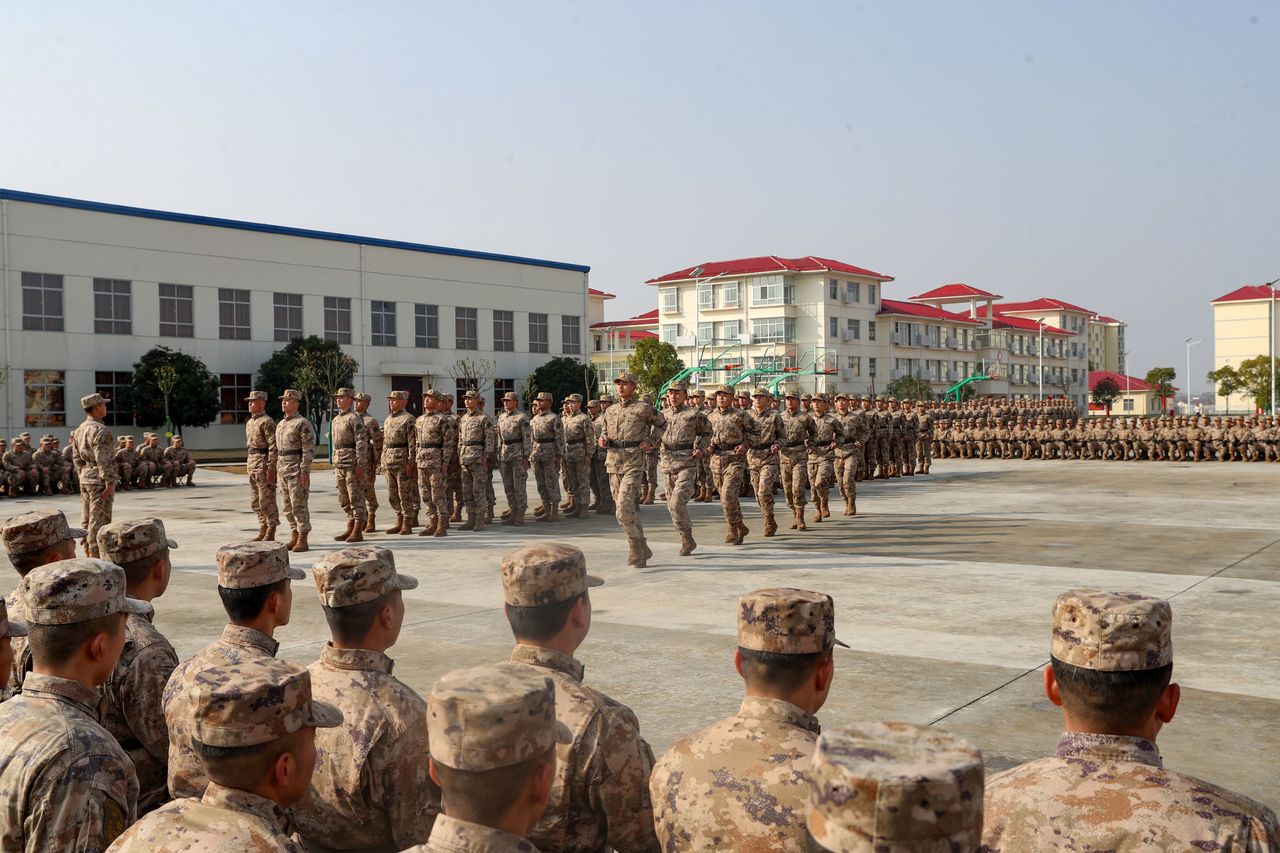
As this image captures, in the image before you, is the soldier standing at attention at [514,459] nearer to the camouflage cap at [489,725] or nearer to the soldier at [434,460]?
the soldier at [434,460]

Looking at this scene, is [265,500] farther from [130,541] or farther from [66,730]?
[66,730]

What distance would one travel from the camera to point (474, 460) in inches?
567

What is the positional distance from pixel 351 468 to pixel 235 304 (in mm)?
29454

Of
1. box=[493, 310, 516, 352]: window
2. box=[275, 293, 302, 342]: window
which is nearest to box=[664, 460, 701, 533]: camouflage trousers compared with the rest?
box=[275, 293, 302, 342]: window

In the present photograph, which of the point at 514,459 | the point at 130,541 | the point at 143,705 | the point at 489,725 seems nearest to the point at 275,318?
the point at 514,459

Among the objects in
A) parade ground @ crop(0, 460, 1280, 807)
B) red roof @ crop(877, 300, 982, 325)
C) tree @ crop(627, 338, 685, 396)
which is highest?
red roof @ crop(877, 300, 982, 325)

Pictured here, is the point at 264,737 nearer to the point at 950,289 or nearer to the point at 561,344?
the point at 561,344

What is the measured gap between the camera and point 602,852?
3061mm

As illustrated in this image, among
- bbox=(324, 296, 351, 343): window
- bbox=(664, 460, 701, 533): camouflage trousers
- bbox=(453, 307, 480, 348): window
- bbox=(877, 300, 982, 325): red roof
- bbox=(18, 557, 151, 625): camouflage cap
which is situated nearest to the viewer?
bbox=(18, 557, 151, 625): camouflage cap

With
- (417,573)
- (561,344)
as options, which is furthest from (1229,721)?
(561,344)

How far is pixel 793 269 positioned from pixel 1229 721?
6729 cm

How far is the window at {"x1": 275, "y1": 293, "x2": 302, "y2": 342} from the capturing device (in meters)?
41.0

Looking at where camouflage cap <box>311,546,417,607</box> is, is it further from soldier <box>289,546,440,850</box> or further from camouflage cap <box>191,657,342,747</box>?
camouflage cap <box>191,657,342,747</box>

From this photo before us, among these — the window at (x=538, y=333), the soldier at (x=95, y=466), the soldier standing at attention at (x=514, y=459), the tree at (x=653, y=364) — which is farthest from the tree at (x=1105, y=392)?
the soldier at (x=95, y=466)
